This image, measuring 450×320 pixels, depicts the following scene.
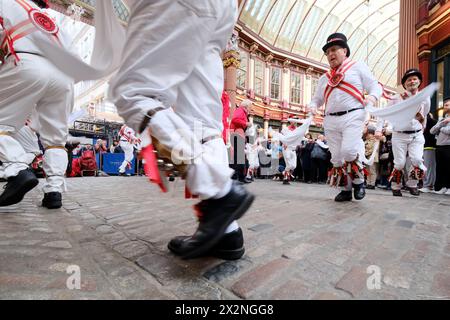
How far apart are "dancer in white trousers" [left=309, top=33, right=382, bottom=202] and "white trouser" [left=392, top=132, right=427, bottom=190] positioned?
1.44m

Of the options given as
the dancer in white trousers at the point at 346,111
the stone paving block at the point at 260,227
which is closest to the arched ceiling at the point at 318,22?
the dancer in white trousers at the point at 346,111

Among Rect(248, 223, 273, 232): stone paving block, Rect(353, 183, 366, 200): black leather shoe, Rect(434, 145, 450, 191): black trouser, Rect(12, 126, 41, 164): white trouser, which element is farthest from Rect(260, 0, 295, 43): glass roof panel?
Rect(248, 223, 273, 232): stone paving block

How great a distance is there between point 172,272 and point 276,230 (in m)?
0.81

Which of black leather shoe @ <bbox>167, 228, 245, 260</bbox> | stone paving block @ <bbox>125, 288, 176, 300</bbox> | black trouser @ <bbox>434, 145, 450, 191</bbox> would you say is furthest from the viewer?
black trouser @ <bbox>434, 145, 450, 191</bbox>

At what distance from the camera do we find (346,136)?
9.80ft

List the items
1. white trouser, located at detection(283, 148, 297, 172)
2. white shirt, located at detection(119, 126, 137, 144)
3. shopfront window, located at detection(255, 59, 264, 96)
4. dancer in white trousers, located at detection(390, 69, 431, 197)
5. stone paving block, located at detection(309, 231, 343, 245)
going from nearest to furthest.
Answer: stone paving block, located at detection(309, 231, 343, 245), dancer in white trousers, located at detection(390, 69, 431, 197), white trouser, located at detection(283, 148, 297, 172), white shirt, located at detection(119, 126, 137, 144), shopfront window, located at detection(255, 59, 264, 96)

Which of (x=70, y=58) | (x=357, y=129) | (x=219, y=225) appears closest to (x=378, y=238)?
(x=219, y=225)

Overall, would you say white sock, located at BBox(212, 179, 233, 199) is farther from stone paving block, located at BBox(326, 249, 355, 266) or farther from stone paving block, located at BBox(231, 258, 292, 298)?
stone paving block, located at BBox(326, 249, 355, 266)

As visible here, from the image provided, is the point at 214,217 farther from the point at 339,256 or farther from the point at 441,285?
the point at 441,285

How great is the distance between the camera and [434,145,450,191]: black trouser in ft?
16.9

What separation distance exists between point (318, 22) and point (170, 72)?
2120 centimetres
